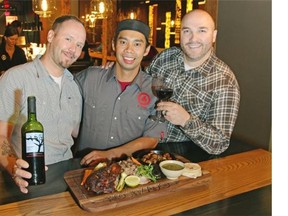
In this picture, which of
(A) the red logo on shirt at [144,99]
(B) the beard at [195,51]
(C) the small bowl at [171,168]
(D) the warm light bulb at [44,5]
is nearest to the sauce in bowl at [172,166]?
(C) the small bowl at [171,168]

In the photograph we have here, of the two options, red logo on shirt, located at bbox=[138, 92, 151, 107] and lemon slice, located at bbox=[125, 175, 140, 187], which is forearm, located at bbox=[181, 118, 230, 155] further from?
lemon slice, located at bbox=[125, 175, 140, 187]

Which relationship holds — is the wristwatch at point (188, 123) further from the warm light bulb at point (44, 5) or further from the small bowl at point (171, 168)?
the warm light bulb at point (44, 5)

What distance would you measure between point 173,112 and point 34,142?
2.94ft

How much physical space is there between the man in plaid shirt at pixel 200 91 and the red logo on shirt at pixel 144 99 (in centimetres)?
18

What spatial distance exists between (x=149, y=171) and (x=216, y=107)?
0.86 metres

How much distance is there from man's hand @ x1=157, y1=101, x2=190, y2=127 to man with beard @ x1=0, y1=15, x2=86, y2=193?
0.54 metres

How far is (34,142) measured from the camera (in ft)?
4.29

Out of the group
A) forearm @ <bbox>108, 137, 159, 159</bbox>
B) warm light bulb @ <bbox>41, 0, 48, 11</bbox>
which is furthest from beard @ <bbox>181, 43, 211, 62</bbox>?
warm light bulb @ <bbox>41, 0, 48, 11</bbox>

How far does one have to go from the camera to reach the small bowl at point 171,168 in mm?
1443

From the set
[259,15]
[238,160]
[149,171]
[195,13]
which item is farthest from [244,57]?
[149,171]

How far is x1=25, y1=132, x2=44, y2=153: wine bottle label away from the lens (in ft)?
4.28

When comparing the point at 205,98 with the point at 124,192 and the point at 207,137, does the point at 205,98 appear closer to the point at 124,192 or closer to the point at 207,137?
the point at 207,137

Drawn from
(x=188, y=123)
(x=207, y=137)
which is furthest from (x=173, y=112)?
(x=207, y=137)
